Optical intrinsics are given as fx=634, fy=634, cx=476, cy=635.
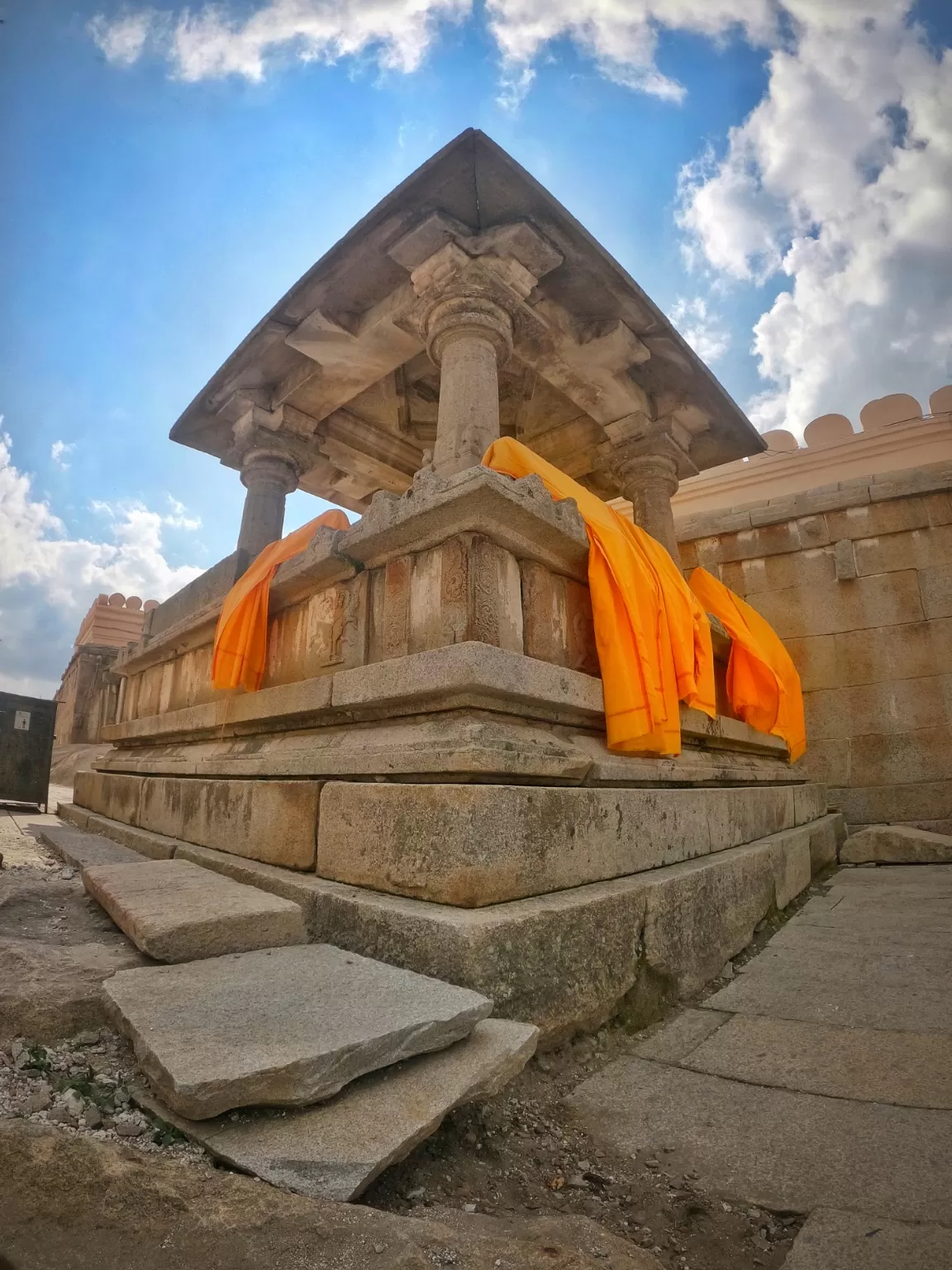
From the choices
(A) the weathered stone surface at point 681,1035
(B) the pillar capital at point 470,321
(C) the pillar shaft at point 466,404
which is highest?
(B) the pillar capital at point 470,321

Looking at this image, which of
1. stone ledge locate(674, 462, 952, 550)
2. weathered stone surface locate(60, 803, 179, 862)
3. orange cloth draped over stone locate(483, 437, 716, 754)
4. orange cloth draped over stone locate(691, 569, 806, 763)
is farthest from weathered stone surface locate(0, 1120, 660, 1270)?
stone ledge locate(674, 462, 952, 550)

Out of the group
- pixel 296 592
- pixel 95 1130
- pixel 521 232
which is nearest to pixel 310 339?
pixel 521 232

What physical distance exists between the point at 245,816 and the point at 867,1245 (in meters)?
2.57

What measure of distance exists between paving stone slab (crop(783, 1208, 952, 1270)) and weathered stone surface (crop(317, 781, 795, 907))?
0.99 m

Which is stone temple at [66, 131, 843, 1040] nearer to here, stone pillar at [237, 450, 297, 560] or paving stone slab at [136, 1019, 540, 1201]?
stone pillar at [237, 450, 297, 560]

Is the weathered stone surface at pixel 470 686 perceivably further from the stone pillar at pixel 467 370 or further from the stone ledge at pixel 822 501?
the stone ledge at pixel 822 501

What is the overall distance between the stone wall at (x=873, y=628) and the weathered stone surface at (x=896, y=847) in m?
1.04

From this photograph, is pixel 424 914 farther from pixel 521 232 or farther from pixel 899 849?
pixel 899 849

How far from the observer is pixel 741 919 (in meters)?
2.89

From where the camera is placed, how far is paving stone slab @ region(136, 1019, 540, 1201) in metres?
1.01

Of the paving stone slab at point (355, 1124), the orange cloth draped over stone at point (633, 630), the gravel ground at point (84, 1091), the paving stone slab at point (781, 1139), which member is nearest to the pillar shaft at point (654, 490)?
the orange cloth draped over stone at point (633, 630)

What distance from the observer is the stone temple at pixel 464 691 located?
1.96 metres

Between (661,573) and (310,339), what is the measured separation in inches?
147

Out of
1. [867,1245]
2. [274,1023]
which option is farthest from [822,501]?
[274,1023]
